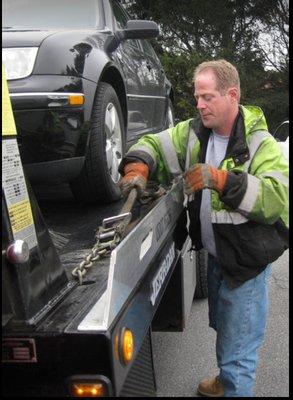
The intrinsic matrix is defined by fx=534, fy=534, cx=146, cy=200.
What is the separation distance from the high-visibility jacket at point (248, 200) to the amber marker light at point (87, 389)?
1056 mm

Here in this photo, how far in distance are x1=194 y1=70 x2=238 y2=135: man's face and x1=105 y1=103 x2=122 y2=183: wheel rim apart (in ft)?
3.00

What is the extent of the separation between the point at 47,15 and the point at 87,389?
8.52 ft

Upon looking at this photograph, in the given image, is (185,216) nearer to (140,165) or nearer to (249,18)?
(140,165)

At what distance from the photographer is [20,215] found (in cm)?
151

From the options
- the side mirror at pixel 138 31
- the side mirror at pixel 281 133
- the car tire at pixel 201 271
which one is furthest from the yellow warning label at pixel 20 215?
the side mirror at pixel 281 133

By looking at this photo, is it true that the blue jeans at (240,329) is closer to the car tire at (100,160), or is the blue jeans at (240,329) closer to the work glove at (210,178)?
the work glove at (210,178)

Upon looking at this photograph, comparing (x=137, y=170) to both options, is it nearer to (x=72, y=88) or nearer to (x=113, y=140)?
(x=72, y=88)

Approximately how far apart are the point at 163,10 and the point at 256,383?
577 centimetres

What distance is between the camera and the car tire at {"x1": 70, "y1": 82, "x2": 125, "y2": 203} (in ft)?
9.90

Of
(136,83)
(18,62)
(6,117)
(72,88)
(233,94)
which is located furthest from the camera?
(136,83)

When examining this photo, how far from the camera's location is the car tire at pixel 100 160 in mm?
3018

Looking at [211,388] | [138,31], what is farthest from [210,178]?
[138,31]

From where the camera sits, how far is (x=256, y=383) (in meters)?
3.01

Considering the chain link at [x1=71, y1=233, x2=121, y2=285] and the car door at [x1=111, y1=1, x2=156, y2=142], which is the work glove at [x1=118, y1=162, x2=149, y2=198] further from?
the car door at [x1=111, y1=1, x2=156, y2=142]
